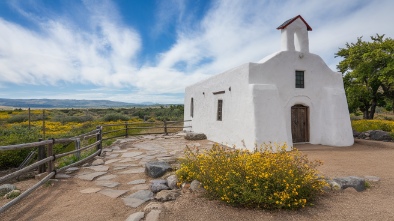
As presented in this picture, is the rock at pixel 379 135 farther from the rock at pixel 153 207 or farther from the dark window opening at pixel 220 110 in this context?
the rock at pixel 153 207

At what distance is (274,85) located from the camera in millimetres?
9711

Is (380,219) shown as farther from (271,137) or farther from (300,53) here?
(300,53)

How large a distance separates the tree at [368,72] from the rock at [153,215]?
18148 millimetres

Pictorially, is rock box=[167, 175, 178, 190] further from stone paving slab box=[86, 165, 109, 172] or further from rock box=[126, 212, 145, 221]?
stone paving slab box=[86, 165, 109, 172]

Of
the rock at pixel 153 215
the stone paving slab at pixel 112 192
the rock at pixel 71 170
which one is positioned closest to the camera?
the rock at pixel 153 215

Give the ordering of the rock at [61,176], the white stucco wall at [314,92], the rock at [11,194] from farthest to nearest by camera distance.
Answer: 1. the white stucco wall at [314,92]
2. the rock at [61,176]
3. the rock at [11,194]

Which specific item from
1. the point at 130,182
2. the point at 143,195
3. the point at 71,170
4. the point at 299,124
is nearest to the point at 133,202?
the point at 143,195

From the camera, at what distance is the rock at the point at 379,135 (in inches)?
477

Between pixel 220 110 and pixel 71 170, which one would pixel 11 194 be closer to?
pixel 71 170

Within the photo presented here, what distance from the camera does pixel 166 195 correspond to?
4273 mm

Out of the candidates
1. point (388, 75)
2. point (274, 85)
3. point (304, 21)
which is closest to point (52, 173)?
point (274, 85)

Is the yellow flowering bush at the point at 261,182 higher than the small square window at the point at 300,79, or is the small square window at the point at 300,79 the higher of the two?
the small square window at the point at 300,79

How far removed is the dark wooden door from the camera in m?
10.6

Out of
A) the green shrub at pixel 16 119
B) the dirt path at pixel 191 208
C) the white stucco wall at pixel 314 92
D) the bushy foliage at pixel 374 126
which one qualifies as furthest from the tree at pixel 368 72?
the green shrub at pixel 16 119
